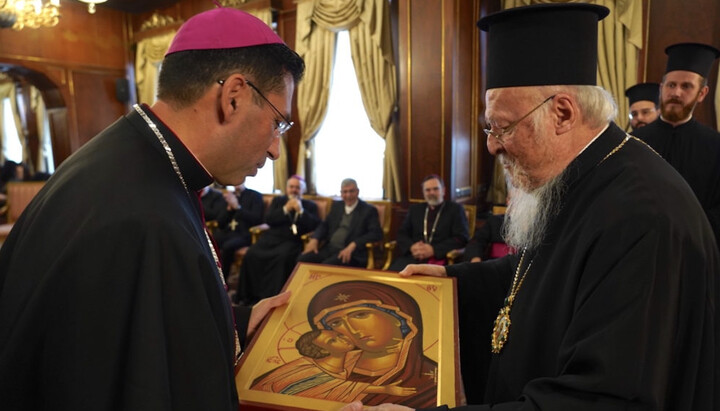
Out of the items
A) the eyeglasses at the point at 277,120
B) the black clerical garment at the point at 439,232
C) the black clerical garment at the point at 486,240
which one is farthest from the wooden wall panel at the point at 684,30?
the eyeglasses at the point at 277,120

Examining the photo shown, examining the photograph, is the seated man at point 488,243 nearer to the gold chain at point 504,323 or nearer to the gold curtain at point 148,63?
the gold chain at point 504,323

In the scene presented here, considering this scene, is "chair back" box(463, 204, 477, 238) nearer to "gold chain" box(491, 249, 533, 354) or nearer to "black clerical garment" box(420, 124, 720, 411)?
"gold chain" box(491, 249, 533, 354)

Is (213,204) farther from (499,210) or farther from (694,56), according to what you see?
(694,56)

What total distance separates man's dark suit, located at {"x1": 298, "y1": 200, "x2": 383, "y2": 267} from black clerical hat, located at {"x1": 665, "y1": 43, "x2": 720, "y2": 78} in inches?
132

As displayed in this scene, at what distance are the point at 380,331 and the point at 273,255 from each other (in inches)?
176

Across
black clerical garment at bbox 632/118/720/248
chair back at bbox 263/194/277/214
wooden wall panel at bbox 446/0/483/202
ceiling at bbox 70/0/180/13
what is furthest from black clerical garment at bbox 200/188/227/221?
black clerical garment at bbox 632/118/720/248

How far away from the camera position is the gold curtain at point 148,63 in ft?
30.7

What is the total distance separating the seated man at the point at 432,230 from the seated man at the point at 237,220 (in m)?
2.36

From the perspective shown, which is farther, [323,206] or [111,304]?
[323,206]

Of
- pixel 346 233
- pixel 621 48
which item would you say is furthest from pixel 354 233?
pixel 621 48

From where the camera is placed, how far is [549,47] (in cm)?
144

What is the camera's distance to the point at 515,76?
1.47 meters

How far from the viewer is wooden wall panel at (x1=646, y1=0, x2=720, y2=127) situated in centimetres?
490

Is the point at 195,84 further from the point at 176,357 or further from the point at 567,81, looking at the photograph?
the point at 567,81
